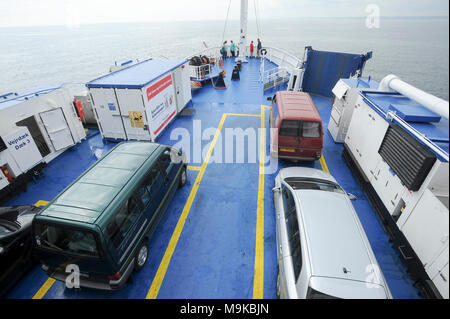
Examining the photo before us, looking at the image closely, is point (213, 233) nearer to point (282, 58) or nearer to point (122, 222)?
point (122, 222)

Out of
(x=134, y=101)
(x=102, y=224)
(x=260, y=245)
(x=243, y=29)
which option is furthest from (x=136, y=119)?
(x=243, y=29)

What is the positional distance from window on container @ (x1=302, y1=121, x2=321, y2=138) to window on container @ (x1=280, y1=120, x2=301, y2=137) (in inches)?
7.2

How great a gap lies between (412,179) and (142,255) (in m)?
5.70

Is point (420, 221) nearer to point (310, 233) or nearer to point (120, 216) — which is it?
point (310, 233)

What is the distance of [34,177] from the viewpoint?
7484mm

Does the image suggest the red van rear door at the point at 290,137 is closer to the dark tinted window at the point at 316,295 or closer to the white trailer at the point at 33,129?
the dark tinted window at the point at 316,295

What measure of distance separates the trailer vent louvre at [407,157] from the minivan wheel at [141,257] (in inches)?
219

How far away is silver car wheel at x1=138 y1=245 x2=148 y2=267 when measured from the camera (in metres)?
4.72

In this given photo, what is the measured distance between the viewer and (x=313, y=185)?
5.25m

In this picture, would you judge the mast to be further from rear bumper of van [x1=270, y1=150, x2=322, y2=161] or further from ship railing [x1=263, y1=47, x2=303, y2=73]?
rear bumper of van [x1=270, y1=150, x2=322, y2=161]

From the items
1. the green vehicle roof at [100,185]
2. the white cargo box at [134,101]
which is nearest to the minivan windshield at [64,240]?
the green vehicle roof at [100,185]

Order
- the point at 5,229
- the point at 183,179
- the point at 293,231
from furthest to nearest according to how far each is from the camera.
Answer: the point at 183,179, the point at 5,229, the point at 293,231

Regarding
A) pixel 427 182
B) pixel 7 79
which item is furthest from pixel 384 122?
pixel 7 79

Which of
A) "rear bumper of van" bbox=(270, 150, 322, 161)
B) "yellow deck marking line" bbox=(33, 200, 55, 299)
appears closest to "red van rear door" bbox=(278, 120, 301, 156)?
"rear bumper of van" bbox=(270, 150, 322, 161)
